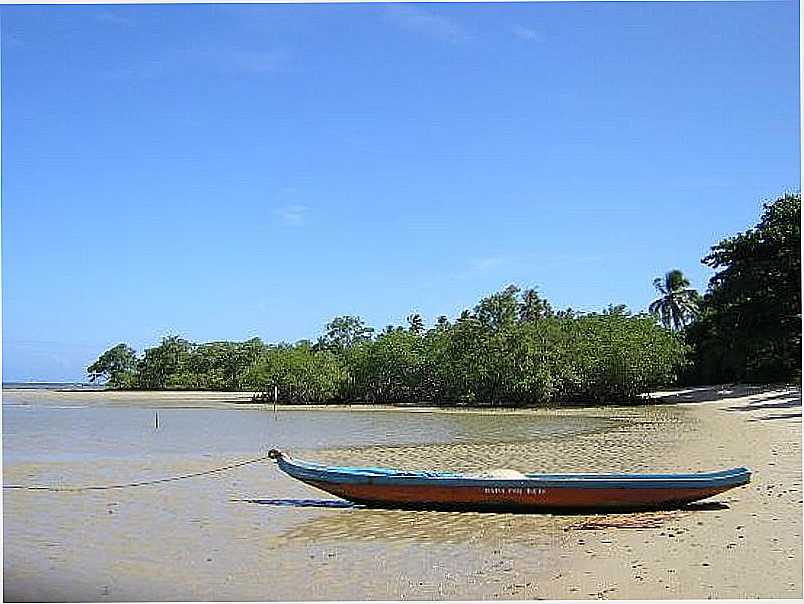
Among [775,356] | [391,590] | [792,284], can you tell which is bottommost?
[391,590]

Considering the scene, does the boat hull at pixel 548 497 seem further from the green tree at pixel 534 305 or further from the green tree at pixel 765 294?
the green tree at pixel 534 305

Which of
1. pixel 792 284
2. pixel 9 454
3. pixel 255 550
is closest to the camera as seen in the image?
pixel 255 550

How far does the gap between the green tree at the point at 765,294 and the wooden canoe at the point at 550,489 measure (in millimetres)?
17658

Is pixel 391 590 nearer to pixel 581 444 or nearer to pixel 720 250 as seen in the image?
pixel 581 444

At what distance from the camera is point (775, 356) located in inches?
999

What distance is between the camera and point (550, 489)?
24.9 ft

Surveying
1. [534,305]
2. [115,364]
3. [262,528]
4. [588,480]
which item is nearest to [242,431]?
[262,528]

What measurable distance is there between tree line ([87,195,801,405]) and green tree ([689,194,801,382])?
0.11 ft

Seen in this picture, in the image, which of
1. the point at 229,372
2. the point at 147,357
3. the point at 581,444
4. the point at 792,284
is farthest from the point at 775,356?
the point at 147,357

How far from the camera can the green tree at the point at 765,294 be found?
24703 mm

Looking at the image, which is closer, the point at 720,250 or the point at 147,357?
the point at 720,250

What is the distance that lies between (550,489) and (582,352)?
75.5 ft

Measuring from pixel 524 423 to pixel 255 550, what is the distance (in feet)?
48.8

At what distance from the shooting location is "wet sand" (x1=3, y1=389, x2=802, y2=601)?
18.2ft
